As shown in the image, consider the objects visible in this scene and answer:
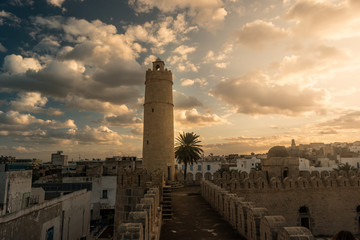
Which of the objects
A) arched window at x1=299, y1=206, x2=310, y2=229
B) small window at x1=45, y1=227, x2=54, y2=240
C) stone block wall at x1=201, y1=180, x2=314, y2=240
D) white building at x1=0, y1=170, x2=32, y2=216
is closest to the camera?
stone block wall at x1=201, y1=180, x2=314, y2=240

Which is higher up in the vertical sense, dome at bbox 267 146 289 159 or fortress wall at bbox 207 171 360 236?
dome at bbox 267 146 289 159

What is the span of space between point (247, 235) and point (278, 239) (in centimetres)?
306

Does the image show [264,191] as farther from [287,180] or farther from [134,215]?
[134,215]

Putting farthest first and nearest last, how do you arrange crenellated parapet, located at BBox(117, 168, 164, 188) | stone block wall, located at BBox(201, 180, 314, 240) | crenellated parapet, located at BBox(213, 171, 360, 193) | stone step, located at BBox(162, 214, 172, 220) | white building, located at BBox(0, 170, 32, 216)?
1. white building, located at BBox(0, 170, 32, 216)
2. crenellated parapet, located at BBox(213, 171, 360, 193)
3. crenellated parapet, located at BBox(117, 168, 164, 188)
4. stone step, located at BBox(162, 214, 172, 220)
5. stone block wall, located at BBox(201, 180, 314, 240)

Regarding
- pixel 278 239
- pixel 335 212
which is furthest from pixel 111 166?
pixel 278 239

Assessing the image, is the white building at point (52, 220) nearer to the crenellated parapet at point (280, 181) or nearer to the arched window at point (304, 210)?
the crenellated parapet at point (280, 181)

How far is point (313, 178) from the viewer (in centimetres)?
2169

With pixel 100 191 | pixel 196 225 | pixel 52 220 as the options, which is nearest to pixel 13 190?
pixel 52 220

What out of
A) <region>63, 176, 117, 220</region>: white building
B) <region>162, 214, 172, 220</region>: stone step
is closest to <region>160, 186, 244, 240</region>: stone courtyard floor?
<region>162, 214, 172, 220</region>: stone step

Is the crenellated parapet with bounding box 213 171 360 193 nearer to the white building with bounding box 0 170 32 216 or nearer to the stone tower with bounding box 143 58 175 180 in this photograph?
the stone tower with bounding box 143 58 175 180

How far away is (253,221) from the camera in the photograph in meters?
7.59

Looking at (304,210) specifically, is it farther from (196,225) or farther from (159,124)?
(159,124)

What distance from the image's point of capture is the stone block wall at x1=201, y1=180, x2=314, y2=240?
5.28 m

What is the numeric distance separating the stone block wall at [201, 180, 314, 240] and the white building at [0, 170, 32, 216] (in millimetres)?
17290
